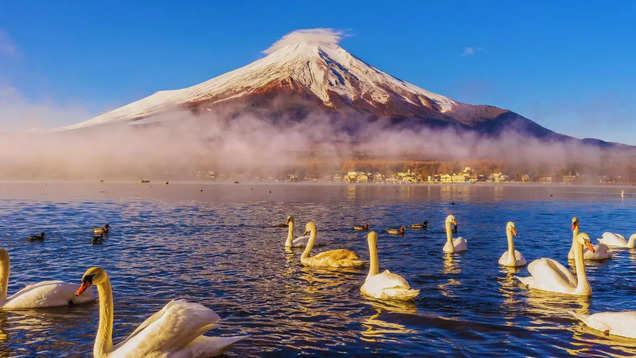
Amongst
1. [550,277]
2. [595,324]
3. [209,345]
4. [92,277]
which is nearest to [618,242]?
[550,277]

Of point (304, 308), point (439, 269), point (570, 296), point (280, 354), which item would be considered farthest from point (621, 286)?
point (280, 354)

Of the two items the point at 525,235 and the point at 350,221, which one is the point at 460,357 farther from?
the point at 350,221

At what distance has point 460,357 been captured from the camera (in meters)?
9.43

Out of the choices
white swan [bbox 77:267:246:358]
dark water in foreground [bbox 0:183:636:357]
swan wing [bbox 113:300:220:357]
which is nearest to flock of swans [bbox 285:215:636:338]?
dark water in foreground [bbox 0:183:636:357]

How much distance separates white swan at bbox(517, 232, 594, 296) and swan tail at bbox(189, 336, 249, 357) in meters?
9.10

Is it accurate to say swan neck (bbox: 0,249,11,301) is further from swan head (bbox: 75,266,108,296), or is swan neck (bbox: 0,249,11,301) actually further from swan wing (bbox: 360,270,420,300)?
swan wing (bbox: 360,270,420,300)

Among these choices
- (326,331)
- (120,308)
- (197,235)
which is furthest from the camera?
(197,235)

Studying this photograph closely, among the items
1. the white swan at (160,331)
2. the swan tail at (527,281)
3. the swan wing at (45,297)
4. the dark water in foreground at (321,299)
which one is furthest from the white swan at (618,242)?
the swan wing at (45,297)

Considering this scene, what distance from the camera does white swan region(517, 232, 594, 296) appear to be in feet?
44.2

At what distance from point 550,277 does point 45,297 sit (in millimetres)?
12898

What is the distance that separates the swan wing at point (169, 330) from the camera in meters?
7.81

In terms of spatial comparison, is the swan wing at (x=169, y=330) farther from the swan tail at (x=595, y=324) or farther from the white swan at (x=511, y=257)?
the white swan at (x=511, y=257)

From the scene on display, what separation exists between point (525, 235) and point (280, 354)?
2277 centimetres

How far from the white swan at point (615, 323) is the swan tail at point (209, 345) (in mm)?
7122
